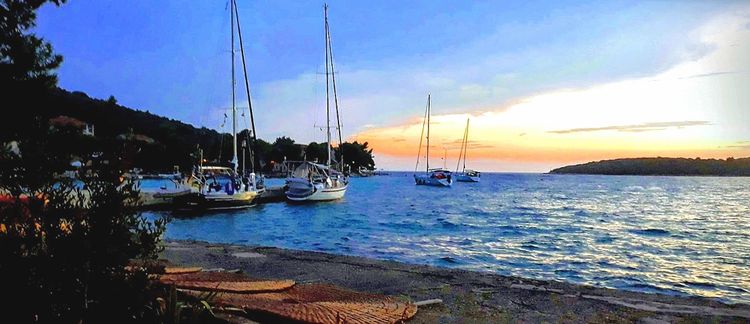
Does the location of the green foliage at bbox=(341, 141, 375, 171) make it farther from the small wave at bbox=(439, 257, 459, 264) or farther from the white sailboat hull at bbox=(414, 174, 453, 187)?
the small wave at bbox=(439, 257, 459, 264)

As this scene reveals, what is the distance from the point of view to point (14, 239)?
3453 millimetres

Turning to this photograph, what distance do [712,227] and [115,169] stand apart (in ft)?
107

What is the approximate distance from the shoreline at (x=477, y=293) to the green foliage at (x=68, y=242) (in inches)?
116

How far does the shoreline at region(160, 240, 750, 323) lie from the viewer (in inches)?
238

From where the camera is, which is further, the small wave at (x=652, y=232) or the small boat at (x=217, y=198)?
the small boat at (x=217, y=198)

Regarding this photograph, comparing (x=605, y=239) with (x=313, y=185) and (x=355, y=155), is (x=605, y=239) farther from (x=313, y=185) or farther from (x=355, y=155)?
(x=355, y=155)

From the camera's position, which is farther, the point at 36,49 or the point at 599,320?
the point at 36,49

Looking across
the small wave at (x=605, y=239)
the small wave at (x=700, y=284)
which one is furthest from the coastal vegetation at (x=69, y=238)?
the small wave at (x=605, y=239)

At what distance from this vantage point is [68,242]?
346cm

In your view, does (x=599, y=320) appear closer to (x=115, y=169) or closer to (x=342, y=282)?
(x=342, y=282)

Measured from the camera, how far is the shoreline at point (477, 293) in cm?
605

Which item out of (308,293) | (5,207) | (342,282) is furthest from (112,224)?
(342,282)

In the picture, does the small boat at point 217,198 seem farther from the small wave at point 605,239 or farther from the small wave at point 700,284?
the small wave at point 700,284

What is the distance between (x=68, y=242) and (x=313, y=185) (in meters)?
41.3
